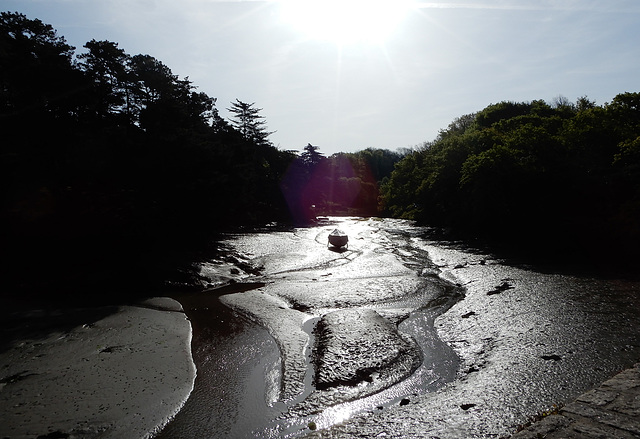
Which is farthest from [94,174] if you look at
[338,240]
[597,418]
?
[597,418]

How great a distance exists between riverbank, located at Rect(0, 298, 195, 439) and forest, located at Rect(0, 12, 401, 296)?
510 cm

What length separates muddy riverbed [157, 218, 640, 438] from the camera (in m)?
5.65

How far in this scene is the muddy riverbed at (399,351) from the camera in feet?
18.5

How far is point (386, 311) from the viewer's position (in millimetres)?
11500

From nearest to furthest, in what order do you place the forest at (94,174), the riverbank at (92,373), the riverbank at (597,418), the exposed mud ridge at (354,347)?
1. the riverbank at (597,418)
2. the riverbank at (92,373)
3. the exposed mud ridge at (354,347)
4. the forest at (94,174)

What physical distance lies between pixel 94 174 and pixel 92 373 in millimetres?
14894

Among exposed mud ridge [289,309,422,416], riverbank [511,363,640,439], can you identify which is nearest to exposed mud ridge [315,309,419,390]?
exposed mud ridge [289,309,422,416]

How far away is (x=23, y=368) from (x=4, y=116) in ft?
44.8

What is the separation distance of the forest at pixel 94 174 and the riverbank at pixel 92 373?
510 cm

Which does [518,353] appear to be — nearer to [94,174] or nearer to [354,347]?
[354,347]

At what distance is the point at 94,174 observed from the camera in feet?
63.3

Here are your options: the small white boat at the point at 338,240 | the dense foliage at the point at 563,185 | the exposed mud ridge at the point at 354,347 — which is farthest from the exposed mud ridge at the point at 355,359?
the small white boat at the point at 338,240

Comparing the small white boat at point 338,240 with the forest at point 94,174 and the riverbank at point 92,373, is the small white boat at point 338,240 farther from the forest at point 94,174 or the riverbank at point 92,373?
the riverbank at point 92,373

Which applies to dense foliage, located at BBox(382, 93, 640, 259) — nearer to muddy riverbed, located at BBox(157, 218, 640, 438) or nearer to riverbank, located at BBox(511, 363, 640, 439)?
muddy riverbed, located at BBox(157, 218, 640, 438)
